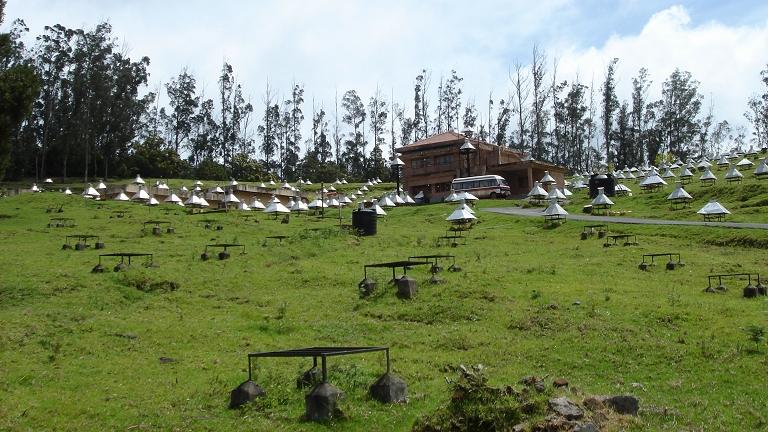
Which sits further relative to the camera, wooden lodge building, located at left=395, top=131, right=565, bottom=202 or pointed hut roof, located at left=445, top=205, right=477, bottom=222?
wooden lodge building, located at left=395, top=131, right=565, bottom=202

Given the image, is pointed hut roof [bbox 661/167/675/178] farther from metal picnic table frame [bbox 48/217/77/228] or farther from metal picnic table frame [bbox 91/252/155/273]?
metal picnic table frame [bbox 48/217/77/228]

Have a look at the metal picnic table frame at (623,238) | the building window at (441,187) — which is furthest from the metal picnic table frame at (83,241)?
the building window at (441,187)

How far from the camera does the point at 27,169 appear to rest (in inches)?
3339

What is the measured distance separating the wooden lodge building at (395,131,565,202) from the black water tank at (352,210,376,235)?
32024 millimetres

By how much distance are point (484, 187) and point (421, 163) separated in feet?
47.8

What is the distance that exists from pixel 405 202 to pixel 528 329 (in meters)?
48.3

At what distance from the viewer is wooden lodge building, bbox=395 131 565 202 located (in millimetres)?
71938

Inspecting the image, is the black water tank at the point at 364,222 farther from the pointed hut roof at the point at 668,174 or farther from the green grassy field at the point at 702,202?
the pointed hut roof at the point at 668,174

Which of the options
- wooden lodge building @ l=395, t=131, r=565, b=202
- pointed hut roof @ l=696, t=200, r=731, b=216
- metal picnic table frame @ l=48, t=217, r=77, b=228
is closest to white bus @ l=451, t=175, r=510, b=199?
wooden lodge building @ l=395, t=131, r=565, b=202

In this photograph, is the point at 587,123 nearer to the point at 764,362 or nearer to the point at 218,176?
the point at 218,176

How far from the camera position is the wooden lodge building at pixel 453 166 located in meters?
71.9

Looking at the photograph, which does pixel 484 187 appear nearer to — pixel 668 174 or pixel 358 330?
pixel 668 174

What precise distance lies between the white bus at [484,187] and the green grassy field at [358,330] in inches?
1261

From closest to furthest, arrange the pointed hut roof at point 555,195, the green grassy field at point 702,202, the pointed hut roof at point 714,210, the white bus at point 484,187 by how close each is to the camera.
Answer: the pointed hut roof at point 714,210
the green grassy field at point 702,202
the pointed hut roof at point 555,195
the white bus at point 484,187
